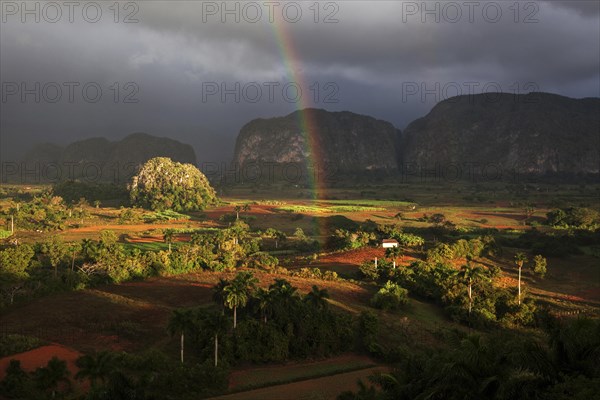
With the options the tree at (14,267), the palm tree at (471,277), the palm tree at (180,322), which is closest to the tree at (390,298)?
the palm tree at (471,277)

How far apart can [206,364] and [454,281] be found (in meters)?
22.7

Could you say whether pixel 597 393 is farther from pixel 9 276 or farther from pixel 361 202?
pixel 361 202

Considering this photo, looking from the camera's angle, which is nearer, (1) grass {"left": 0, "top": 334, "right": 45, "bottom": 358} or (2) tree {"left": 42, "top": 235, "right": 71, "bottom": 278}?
(1) grass {"left": 0, "top": 334, "right": 45, "bottom": 358}

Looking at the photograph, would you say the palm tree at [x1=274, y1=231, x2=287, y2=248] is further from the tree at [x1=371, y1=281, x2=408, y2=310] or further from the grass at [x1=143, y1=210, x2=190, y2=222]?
the grass at [x1=143, y1=210, x2=190, y2=222]

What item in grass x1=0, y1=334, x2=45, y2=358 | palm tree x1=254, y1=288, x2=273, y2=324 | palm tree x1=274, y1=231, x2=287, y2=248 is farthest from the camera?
palm tree x1=274, y1=231, x2=287, y2=248

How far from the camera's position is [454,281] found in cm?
Answer: 4097

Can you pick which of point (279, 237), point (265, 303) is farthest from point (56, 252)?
point (279, 237)

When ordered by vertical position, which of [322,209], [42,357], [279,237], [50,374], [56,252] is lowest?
[42,357]

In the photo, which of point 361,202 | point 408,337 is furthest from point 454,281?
point 361,202

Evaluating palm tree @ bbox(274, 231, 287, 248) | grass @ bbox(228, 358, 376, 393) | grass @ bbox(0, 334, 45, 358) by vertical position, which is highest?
palm tree @ bbox(274, 231, 287, 248)

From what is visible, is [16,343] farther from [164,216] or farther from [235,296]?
[164,216]

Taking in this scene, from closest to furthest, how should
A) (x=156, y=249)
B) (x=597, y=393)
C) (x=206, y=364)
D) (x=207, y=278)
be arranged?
(x=597, y=393), (x=206, y=364), (x=207, y=278), (x=156, y=249)

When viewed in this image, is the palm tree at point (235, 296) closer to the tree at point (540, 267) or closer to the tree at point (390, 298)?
the tree at point (390, 298)

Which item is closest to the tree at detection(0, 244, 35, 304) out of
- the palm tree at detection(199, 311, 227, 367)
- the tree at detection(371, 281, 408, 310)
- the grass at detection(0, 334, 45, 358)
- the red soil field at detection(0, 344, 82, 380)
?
the grass at detection(0, 334, 45, 358)
